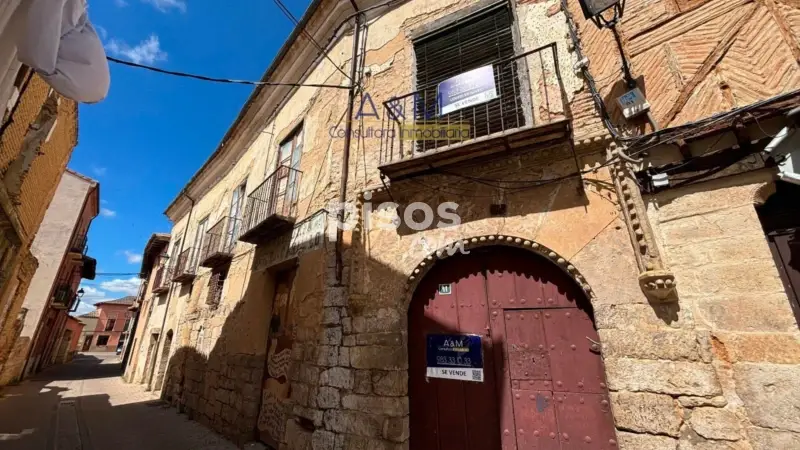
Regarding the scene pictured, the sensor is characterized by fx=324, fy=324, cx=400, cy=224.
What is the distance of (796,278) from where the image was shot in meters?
2.21

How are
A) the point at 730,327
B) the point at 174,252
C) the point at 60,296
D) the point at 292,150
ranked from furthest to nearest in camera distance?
the point at 60,296 → the point at 174,252 → the point at 292,150 → the point at 730,327

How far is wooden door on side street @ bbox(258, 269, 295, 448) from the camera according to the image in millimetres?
4566

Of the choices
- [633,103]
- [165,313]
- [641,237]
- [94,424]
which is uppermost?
[633,103]

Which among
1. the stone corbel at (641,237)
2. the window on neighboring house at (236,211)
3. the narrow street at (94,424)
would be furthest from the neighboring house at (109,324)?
the stone corbel at (641,237)

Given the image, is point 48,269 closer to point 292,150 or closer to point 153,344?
point 153,344

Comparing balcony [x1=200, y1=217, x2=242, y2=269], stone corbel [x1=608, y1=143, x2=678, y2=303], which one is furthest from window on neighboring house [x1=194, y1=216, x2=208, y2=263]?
stone corbel [x1=608, y1=143, x2=678, y2=303]

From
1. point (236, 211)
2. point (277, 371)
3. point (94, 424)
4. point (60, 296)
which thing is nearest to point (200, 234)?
point (236, 211)

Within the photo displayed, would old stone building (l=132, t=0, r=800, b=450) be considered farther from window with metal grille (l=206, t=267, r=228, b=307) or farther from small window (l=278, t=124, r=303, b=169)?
window with metal grille (l=206, t=267, r=228, b=307)

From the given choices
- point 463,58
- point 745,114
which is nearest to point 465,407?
point 745,114

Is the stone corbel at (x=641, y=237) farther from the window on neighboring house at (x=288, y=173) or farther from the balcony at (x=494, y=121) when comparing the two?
the window on neighboring house at (x=288, y=173)

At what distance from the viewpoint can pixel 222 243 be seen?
8.26 metres

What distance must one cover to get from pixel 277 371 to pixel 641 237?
16.1ft

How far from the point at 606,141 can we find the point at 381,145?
2545 millimetres

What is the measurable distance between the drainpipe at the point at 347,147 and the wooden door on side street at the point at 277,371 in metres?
1.47
